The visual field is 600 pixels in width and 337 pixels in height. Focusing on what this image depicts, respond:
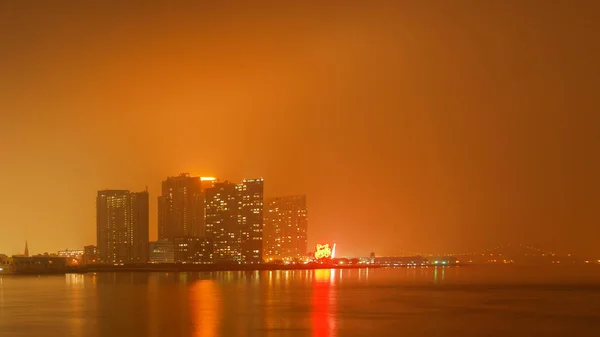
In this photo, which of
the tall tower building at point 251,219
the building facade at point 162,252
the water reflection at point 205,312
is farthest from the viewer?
the tall tower building at point 251,219

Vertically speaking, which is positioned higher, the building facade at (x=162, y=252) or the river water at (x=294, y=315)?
the river water at (x=294, y=315)

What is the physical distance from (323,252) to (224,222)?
3359 centimetres

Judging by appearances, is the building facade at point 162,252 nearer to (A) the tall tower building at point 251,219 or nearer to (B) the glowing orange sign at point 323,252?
(A) the tall tower building at point 251,219

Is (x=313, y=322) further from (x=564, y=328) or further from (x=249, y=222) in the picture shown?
(x=249, y=222)

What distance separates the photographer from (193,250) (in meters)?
162

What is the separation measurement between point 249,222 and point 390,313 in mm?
A: 131164

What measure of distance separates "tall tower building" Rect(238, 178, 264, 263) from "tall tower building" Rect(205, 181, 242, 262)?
126 centimetres

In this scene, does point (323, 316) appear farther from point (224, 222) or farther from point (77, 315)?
point (224, 222)

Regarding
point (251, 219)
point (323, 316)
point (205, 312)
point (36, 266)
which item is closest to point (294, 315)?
point (323, 316)

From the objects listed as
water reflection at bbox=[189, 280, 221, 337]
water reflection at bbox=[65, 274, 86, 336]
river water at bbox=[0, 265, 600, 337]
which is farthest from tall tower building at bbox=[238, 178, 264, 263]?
river water at bbox=[0, 265, 600, 337]

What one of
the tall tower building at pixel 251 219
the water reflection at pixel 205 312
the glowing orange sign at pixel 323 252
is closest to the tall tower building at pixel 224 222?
the tall tower building at pixel 251 219

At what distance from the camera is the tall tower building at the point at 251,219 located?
16838 cm

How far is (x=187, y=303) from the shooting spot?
46.7 meters

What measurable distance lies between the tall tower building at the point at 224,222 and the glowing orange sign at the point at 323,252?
3067 centimetres
